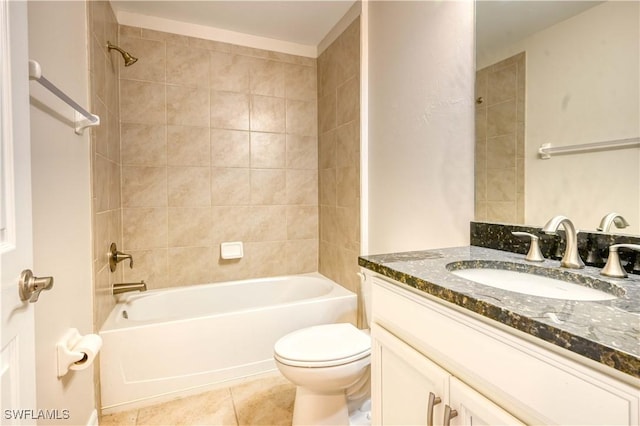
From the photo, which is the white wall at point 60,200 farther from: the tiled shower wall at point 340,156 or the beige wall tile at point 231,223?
the tiled shower wall at point 340,156

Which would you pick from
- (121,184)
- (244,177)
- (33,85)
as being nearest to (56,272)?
(33,85)

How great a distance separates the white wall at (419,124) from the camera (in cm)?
138

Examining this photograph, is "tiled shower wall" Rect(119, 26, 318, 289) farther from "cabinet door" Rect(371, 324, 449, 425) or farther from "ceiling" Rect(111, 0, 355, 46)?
"cabinet door" Rect(371, 324, 449, 425)

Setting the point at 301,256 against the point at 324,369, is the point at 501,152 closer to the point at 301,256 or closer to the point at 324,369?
the point at 324,369

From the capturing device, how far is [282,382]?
1.91 meters

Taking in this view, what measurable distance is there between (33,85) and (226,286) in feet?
5.66

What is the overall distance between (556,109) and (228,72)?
219 cm

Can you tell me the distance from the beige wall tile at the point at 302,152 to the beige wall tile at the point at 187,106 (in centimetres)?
69

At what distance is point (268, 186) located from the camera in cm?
261

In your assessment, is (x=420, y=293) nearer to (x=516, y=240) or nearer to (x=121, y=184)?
(x=516, y=240)

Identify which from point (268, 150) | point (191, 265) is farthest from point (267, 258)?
point (268, 150)

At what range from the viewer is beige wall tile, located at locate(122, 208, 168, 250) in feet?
7.31

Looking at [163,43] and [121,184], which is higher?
[163,43]

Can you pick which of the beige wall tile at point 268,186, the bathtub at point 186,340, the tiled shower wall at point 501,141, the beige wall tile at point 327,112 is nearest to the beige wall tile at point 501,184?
the tiled shower wall at point 501,141
